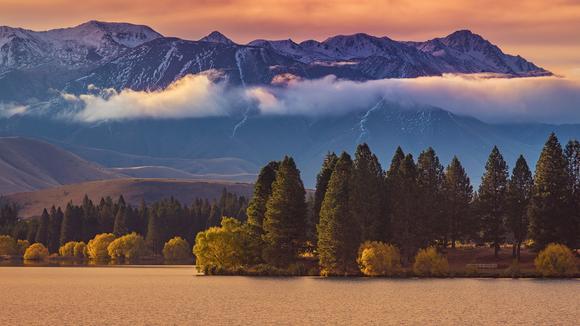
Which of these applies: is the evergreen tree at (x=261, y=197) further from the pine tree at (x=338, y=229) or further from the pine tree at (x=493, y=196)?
the pine tree at (x=493, y=196)

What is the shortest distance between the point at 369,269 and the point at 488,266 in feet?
81.7

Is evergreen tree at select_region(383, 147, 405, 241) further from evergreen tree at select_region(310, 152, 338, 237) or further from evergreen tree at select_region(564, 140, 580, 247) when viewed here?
evergreen tree at select_region(564, 140, 580, 247)

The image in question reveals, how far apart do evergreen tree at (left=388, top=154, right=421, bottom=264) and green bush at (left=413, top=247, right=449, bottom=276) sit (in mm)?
5359

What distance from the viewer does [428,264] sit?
176750 mm

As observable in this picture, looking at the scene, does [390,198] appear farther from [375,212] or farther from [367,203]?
[367,203]

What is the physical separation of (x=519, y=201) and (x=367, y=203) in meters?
32.4

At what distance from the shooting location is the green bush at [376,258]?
17012cm

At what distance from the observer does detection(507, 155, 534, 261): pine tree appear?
188500mm

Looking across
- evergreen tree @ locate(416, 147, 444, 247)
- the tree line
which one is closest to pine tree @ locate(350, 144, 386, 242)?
the tree line

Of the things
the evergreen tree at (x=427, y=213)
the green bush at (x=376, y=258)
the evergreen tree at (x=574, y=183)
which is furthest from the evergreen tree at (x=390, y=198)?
the evergreen tree at (x=574, y=183)

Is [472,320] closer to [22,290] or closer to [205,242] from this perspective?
[22,290]

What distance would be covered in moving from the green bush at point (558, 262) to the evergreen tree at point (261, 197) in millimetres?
49012

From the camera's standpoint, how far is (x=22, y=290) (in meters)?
152

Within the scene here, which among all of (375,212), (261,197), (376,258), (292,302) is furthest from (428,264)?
(292,302)
